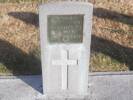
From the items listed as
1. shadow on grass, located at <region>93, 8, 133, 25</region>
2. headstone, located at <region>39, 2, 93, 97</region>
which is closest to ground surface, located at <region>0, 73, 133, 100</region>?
headstone, located at <region>39, 2, 93, 97</region>

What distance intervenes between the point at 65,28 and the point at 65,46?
0.26m

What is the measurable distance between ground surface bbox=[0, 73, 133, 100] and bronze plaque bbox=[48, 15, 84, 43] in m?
0.97

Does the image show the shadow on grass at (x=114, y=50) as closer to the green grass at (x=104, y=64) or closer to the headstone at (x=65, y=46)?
the green grass at (x=104, y=64)

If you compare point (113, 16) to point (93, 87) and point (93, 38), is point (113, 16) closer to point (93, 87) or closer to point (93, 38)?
point (93, 38)

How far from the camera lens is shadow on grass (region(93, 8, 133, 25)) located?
31.5 feet

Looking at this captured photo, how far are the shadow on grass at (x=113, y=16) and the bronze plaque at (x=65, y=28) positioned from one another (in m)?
3.24

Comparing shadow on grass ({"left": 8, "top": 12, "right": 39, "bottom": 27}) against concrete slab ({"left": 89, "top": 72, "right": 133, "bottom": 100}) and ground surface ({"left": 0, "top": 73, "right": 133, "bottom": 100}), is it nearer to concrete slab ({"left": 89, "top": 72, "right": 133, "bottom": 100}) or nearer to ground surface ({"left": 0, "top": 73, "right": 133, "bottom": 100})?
ground surface ({"left": 0, "top": 73, "right": 133, "bottom": 100})

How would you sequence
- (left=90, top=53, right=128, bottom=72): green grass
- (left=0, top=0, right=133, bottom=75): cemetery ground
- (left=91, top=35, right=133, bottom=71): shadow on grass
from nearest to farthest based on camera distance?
(left=90, top=53, right=128, bottom=72): green grass < (left=0, top=0, right=133, bottom=75): cemetery ground < (left=91, top=35, right=133, bottom=71): shadow on grass

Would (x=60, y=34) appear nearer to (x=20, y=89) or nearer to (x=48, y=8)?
(x=48, y=8)

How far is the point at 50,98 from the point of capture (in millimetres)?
6887

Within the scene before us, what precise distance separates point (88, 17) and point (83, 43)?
1.32 feet

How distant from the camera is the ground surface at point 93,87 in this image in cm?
693

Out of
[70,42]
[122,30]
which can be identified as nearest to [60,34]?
[70,42]

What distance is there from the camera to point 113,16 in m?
9.77
